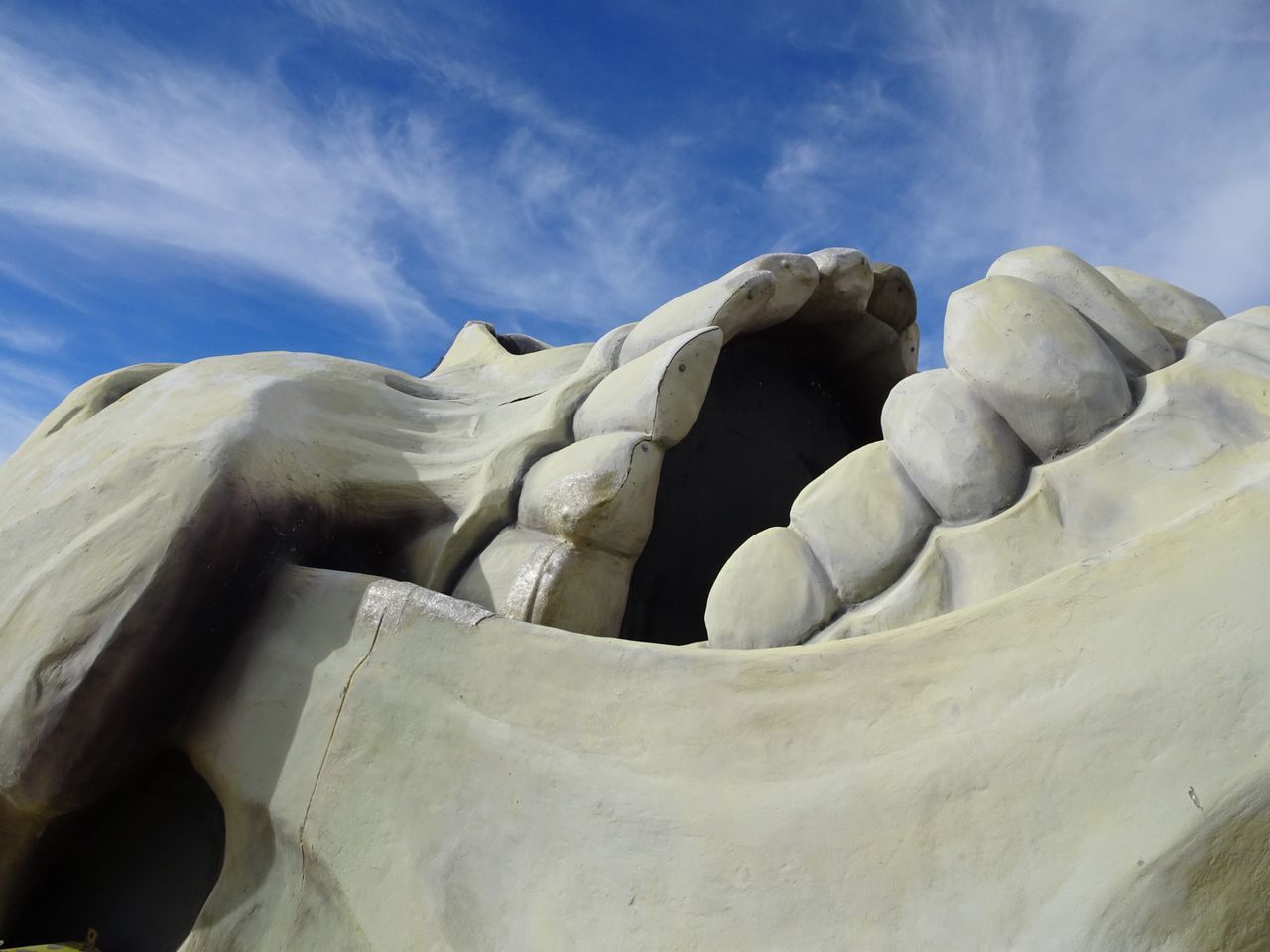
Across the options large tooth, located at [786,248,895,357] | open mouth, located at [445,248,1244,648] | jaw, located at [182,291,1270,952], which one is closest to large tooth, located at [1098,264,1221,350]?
open mouth, located at [445,248,1244,648]

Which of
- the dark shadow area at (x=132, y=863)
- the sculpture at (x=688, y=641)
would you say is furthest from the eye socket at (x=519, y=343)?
the dark shadow area at (x=132, y=863)

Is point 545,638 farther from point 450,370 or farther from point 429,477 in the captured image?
point 450,370

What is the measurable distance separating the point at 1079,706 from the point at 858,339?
908 millimetres

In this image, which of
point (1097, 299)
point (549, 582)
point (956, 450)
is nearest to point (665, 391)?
point (549, 582)

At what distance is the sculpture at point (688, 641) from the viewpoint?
2.48ft

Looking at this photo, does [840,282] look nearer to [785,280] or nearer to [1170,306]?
[785,280]

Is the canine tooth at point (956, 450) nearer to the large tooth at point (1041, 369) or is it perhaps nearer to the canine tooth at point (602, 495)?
the large tooth at point (1041, 369)

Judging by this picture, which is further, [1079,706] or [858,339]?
[858,339]

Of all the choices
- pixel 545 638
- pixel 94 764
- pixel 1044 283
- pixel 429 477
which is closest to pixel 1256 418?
pixel 1044 283

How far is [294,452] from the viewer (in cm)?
128

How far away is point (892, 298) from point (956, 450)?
25.1 inches

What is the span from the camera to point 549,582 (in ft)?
3.94

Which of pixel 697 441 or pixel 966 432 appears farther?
pixel 697 441

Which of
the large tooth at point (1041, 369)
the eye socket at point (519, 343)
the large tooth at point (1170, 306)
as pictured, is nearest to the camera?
the large tooth at point (1041, 369)
